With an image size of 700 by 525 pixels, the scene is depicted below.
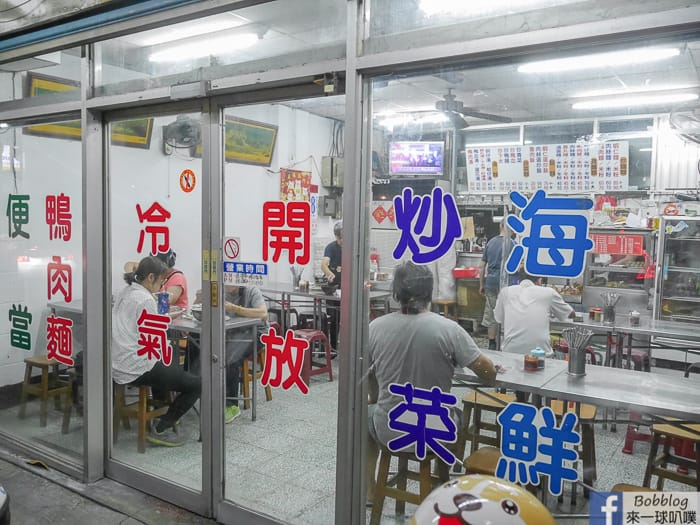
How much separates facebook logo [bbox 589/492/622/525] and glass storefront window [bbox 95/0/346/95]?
2.13m

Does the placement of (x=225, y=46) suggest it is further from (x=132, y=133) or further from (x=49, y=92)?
(x=49, y=92)

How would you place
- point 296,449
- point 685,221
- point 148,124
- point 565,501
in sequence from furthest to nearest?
1. point 685,221
2. point 148,124
3. point 296,449
4. point 565,501

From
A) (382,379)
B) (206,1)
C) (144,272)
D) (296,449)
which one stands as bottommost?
(296,449)

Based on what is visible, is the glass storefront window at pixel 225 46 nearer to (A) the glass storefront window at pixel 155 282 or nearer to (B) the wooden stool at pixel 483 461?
(A) the glass storefront window at pixel 155 282

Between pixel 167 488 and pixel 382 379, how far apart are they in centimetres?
164

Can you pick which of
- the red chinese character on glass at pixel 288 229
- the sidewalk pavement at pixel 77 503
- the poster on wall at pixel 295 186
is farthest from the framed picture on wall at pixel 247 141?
the sidewalk pavement at pixel 77 503

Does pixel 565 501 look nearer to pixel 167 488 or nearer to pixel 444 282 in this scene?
pixel 444 282

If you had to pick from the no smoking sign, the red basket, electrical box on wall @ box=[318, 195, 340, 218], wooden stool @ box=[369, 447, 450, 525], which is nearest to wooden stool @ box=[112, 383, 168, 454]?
the no smoking sign

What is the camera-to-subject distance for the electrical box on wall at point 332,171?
2.70m

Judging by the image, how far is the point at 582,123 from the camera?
2.16 m

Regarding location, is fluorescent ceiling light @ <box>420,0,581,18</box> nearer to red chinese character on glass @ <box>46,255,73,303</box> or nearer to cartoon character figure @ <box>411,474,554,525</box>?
cartoon character figure @ <box>411,474,554,525</box>

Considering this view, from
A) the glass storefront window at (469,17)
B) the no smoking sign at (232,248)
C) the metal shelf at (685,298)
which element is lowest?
the metal shelf at (685,298)

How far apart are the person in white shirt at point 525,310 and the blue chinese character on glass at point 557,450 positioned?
36 cm

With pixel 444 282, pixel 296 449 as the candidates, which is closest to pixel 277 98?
pixel 444 282
